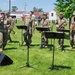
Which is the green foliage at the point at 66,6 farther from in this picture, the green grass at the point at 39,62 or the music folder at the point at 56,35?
the music folder at the point at 56,35

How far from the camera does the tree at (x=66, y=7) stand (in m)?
33.4

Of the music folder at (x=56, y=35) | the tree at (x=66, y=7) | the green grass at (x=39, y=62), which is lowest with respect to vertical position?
the green grass at (x=39, y=62)

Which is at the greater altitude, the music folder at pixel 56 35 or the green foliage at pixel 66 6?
the green foliage at pixel 66 6

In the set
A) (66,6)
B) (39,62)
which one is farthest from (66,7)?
(39,62)

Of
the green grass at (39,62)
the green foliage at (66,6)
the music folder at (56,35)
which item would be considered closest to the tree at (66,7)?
the green foliage at (66,6)

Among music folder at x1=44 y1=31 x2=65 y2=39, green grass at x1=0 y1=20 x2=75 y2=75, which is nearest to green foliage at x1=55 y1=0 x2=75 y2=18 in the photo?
green grass at x1=0 y1=20 x2=75 y2=75

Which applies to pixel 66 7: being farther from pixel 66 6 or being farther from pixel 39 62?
pixel 39 62

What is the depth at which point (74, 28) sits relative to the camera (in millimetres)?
19781

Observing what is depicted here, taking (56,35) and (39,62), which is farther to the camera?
(39,62)

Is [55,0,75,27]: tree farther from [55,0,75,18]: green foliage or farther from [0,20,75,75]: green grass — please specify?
[0,20,75,75]: green grass

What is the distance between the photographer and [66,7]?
114 ft

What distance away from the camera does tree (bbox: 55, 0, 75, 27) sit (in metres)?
33.4

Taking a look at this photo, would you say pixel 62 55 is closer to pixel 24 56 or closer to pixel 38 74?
pixel 24 56

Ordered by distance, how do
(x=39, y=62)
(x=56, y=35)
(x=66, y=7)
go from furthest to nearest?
(x=66, y=7)
(x=39, y=62)
(x=56, y=35)
